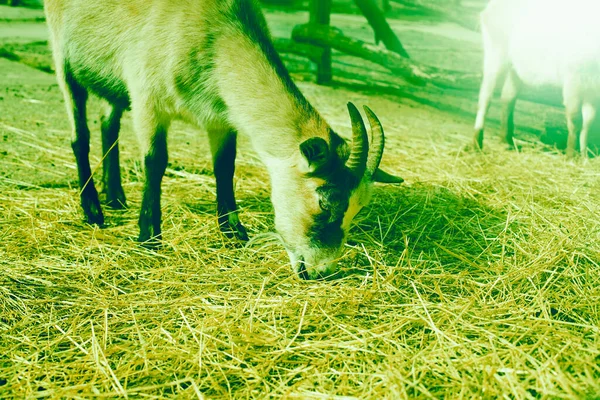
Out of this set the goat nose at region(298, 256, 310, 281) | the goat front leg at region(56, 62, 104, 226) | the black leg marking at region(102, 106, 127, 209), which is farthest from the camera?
the black leg marking at region(102, 106, 127, 209)

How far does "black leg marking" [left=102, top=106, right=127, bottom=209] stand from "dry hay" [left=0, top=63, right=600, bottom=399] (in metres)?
0.14

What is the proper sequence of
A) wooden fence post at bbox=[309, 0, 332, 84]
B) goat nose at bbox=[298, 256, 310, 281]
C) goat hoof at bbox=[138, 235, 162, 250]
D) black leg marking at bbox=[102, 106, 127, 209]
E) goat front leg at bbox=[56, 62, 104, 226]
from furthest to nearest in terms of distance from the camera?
wooden fence post at bbox=[309, 0, 332, 84], black leg marking at bbox=[102, 106, 127, 209], goat front leg at bbox=[56, 62, 104, 226], goat hoof at bbox=[138, 235, 162, 250], goat nose at bbox=[298, 256, 310, 281]

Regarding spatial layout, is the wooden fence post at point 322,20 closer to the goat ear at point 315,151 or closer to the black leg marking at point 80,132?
the black leg marking at point 80,132

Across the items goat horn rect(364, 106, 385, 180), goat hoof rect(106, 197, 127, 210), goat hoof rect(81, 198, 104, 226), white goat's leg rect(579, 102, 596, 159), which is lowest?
goat hoof rect(106, 197, 127, 210)

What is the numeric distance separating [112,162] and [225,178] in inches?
39.9

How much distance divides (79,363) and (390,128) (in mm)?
5339

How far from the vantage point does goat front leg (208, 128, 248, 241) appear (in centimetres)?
432

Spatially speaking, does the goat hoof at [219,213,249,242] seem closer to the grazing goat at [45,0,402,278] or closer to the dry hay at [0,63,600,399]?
the grazing goat at [45,0,402,278]

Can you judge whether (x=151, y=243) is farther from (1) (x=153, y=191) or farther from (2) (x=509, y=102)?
(2) (x=509, y=102)

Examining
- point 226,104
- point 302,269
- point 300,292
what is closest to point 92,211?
point 226,104

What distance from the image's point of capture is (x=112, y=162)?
15.5 ft

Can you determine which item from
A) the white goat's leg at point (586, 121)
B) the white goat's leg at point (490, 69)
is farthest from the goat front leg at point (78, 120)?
the white goat's leg at point (586, 121)

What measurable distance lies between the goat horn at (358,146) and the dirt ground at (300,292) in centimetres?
65

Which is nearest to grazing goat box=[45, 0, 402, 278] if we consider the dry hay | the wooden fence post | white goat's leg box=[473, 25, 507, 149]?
the dry hay
